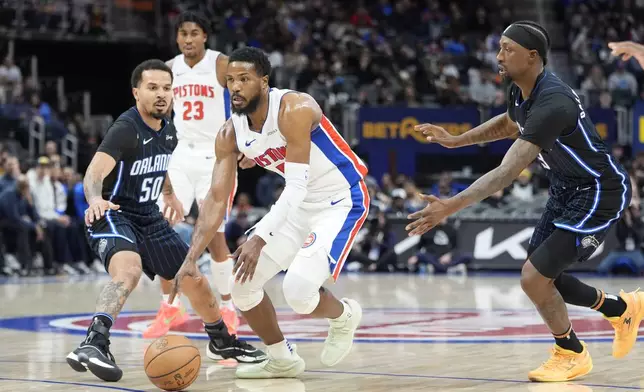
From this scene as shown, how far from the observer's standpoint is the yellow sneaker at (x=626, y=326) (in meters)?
7.10

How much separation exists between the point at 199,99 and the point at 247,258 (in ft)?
11.9

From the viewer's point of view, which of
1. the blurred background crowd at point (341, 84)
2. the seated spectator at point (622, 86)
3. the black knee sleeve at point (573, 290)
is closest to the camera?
the black knee sleeve at point (573, 290)

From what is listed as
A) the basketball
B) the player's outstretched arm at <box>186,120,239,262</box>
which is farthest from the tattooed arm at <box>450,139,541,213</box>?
the basketball

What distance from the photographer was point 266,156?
6.98 meters

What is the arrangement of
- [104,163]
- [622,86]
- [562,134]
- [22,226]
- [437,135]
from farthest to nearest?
[622,86] → [22,226] → [104,163] → [437,135] → [562,134]

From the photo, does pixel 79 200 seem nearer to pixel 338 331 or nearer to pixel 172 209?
pixel 172 209

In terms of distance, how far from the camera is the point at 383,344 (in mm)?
8688

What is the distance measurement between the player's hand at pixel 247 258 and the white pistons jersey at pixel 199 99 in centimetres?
349

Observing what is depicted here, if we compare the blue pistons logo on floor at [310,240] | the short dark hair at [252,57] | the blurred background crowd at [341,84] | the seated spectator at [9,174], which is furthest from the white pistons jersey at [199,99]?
the seated spectator at [9,174]

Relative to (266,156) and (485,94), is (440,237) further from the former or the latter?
(266,156)

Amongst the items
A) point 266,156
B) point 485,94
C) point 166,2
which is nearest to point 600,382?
point 266,156

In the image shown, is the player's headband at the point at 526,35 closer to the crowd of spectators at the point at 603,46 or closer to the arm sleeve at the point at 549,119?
the arm sleeve at the point at 549,119

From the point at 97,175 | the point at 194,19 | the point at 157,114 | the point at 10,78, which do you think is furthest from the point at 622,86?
the point at 97,175

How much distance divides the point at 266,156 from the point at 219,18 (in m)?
19.3
